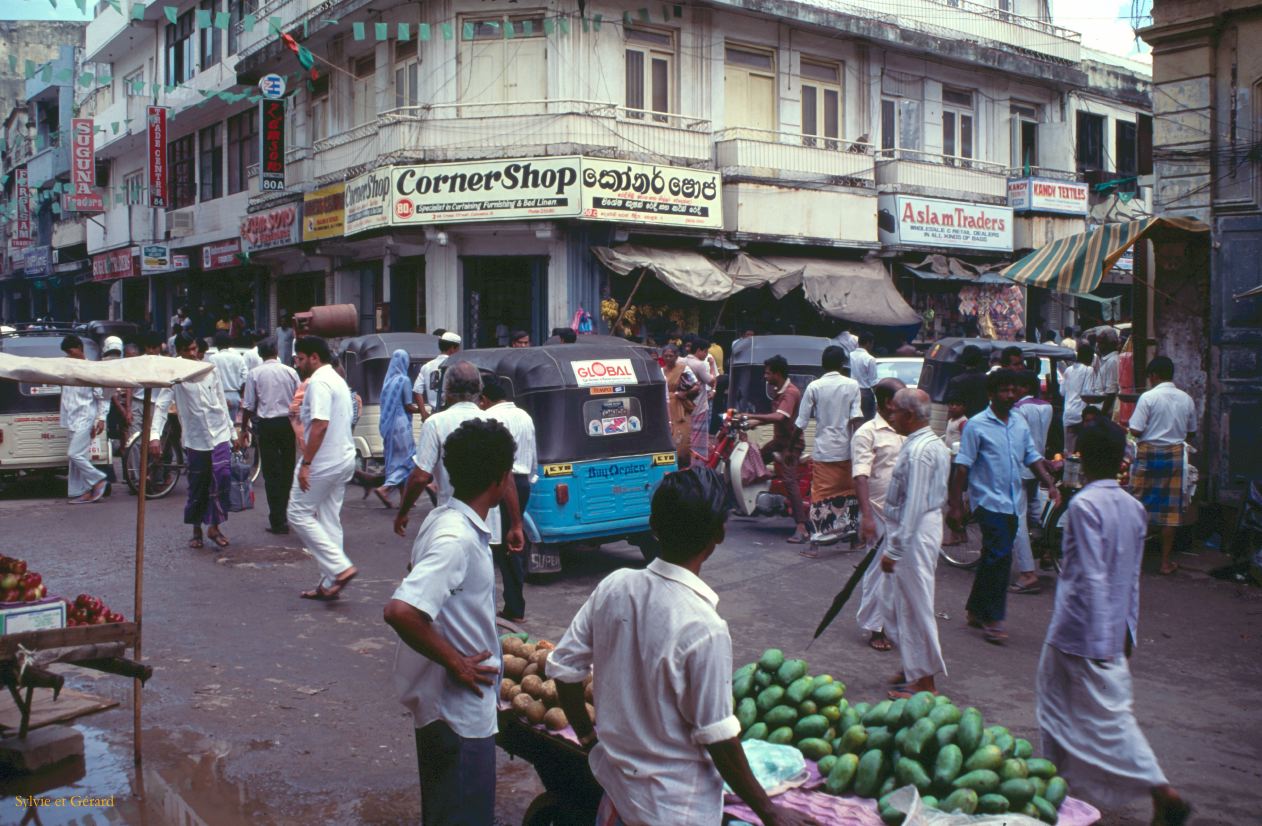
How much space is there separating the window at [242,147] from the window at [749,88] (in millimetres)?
12183

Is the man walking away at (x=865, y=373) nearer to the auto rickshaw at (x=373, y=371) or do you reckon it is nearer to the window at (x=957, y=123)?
the auto rickshaw at (x=373, y=371)

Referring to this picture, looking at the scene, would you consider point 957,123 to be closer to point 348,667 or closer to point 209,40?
point 209,40

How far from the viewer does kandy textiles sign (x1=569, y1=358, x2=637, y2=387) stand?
8547 mm

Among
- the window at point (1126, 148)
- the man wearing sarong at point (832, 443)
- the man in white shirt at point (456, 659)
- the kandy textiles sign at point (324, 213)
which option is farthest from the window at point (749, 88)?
the man in white shirt at point (456, 659)

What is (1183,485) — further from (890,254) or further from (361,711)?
(890,254)

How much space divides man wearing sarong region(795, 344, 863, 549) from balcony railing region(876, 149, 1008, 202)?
Answer: 44.2ft

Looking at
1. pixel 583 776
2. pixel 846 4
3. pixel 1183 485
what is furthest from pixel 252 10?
pixel 583 776

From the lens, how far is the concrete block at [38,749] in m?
4.64

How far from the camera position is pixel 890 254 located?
22484 millimetres

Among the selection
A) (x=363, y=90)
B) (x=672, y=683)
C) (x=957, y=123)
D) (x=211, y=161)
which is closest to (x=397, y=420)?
(x=672, y=683)

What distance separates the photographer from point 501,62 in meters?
19.4

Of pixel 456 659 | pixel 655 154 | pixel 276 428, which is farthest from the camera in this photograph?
pixel 655 154

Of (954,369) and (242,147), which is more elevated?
(242,147)

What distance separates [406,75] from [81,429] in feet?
35.4
